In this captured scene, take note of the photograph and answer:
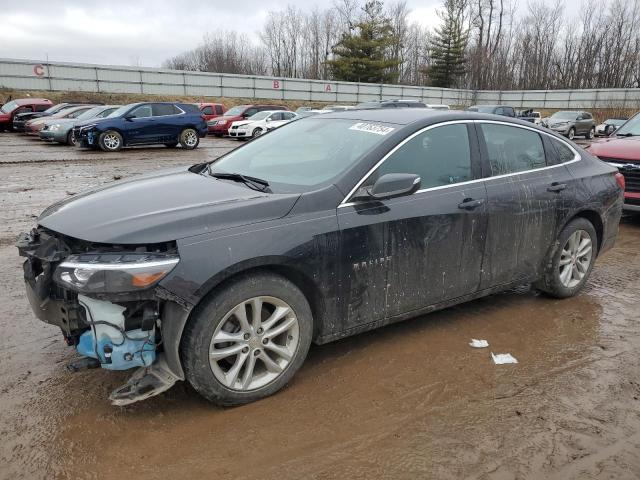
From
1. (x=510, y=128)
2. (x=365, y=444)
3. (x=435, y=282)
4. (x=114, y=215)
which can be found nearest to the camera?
(x=365, y=444)

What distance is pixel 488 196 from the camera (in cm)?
390

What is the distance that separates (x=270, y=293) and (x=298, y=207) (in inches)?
21.4

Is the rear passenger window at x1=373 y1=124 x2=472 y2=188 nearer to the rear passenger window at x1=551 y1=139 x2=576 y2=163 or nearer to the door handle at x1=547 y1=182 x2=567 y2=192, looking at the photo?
the door handle at x1=547 y1=182 x2=567 y2=192

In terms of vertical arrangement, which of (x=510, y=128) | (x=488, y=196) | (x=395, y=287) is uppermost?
(x=510, y=128)

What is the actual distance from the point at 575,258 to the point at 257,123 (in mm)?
20323

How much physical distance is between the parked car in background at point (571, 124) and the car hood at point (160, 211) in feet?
96.9

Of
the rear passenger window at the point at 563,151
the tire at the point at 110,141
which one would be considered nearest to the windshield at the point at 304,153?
the rear passenger window at the point at 563,151

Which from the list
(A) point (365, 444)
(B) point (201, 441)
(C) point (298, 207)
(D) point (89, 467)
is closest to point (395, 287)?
(C) point (298, 207)

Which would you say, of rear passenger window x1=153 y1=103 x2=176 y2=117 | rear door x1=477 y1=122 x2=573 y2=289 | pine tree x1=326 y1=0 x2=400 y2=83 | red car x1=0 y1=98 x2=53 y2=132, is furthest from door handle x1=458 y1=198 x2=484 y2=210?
pine tree x1=326 y1=0 x2=400 y2=83

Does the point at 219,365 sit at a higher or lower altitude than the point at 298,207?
lower

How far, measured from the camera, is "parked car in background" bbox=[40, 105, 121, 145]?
18.9 meters

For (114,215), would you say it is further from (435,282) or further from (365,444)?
(435,282)

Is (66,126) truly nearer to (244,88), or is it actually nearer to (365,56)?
(244,88)

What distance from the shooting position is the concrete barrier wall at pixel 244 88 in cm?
3347
